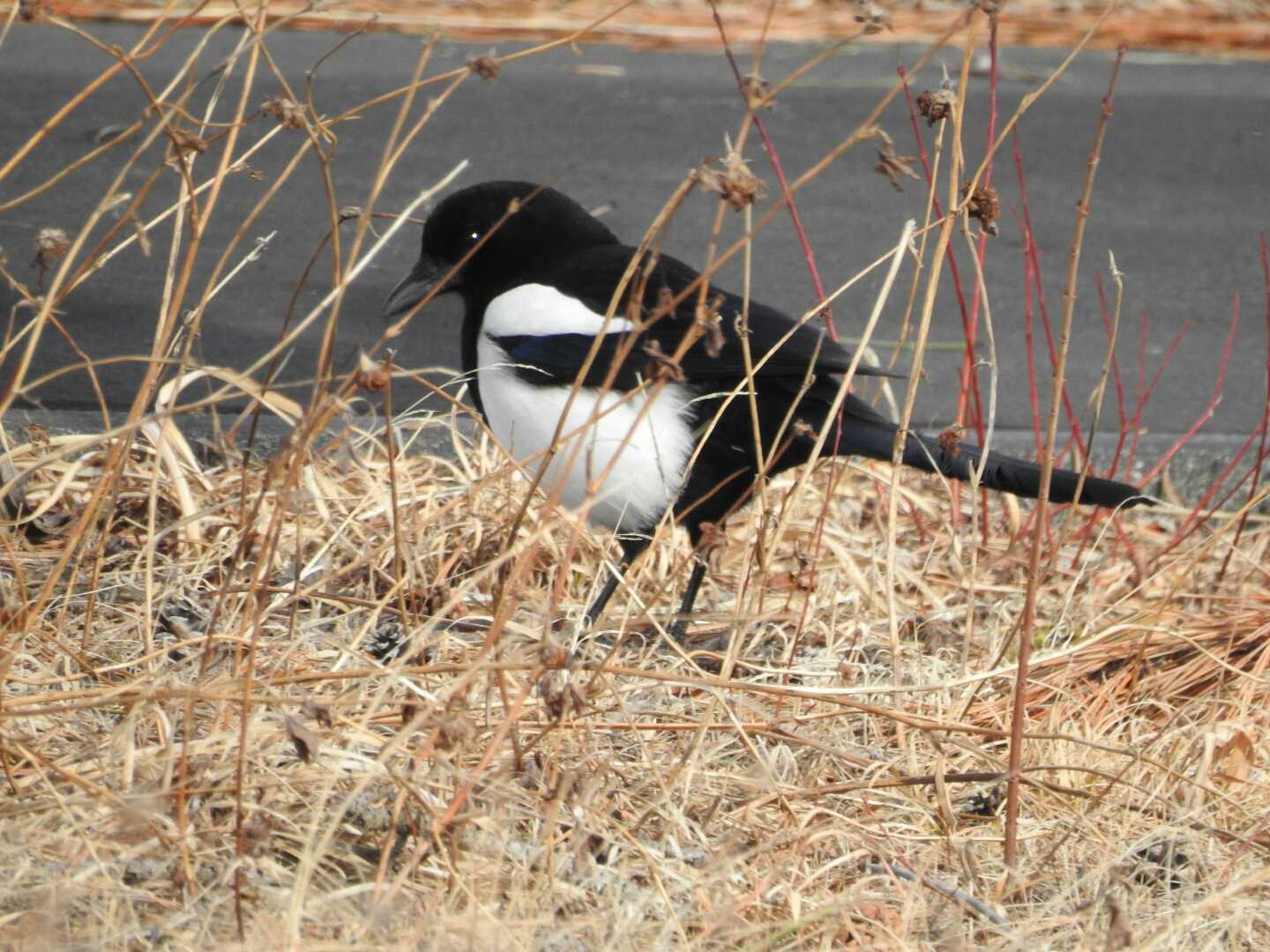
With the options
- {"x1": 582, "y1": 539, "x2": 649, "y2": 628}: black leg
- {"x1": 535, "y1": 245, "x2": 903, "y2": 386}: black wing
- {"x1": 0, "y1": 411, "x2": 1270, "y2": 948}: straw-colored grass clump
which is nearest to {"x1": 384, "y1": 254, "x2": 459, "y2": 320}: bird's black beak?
{"x1": 535, "y1": 245, "x2": 903, "y2": 386}: black wing

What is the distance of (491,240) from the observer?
315cm

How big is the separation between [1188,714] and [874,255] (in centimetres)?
289

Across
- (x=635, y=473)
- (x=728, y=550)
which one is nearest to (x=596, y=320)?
(x=635, y=473)

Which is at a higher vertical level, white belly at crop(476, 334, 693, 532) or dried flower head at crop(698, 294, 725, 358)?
dried flower head at crop(698, 294, 725, 358)

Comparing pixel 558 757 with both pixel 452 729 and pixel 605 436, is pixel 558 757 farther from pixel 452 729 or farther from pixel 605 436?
pixel 605 436

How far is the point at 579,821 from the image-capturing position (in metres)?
1.83

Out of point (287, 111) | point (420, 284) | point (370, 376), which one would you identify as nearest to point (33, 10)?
point (287, 111)

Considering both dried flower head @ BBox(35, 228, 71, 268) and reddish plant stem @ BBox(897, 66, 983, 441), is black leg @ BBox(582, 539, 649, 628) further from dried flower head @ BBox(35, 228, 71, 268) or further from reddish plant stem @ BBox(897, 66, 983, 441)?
dried flower head @ BBox(35, 228, 71, 268)

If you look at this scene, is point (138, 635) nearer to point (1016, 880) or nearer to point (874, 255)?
point (1016, 880)

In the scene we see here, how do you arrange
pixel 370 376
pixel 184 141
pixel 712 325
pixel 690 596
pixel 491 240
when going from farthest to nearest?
1. pixel 491 240
2. pixel 690 596
3. pixel 184 141
4. pixel 712 325
5. pixel 370 376

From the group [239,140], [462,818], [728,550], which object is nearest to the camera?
[462,818]

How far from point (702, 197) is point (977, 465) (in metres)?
3.49

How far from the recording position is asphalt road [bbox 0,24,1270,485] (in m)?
4.40

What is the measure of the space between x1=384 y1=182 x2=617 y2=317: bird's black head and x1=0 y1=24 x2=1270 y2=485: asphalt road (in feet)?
2.66
